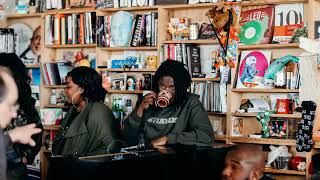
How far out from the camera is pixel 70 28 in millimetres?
6309

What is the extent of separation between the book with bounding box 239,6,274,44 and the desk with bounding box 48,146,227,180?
152 cm

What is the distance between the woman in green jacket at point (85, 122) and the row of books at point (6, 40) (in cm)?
171

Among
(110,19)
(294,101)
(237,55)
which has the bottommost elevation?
(294,101)

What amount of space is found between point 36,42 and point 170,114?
264 centimetres

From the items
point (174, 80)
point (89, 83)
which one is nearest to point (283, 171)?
point (174, 80)

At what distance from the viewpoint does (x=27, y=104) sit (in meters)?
4.02

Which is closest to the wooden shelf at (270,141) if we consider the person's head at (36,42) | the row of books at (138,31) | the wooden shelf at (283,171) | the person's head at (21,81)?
the wooden shelf at (283,171)

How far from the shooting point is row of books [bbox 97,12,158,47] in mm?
5785

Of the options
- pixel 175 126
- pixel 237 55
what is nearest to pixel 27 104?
pixel 175 126

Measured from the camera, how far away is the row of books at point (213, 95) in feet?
17.8

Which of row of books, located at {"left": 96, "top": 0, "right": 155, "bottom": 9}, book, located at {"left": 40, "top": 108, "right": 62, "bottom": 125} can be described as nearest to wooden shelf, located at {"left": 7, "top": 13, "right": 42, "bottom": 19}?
row of books, located at {"left": 96, "top": 0, "right": 155, "bottom": 9}

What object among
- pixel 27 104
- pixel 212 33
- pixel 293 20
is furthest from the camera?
pixel 212 33

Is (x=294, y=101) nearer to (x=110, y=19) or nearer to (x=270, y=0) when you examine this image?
(x=270, y=0)

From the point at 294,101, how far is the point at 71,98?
190cm
